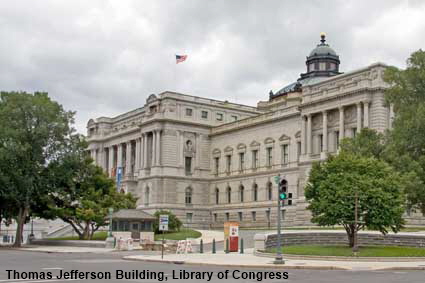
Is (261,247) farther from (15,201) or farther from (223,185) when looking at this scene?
(223,185)

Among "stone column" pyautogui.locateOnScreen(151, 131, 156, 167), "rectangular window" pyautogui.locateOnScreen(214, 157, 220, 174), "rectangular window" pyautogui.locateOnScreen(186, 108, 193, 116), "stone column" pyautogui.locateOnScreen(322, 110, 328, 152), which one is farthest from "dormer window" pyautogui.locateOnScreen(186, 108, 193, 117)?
"stone column" pyautogui.locateOnScreen(322, 110, 328, 152)

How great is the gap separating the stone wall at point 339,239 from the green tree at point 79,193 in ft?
73.5

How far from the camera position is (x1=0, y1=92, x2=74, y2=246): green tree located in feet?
219

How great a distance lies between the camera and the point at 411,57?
5291cm

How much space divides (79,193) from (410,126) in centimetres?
3685

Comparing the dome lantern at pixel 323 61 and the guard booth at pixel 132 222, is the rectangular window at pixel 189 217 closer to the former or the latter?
the dome lantern at pixel 323 61

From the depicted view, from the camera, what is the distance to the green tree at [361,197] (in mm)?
43562

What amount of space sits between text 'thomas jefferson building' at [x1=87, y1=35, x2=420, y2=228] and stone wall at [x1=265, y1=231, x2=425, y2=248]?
1080 inches

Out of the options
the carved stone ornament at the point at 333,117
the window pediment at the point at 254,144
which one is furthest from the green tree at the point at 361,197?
the window pediment at the point at 254,144

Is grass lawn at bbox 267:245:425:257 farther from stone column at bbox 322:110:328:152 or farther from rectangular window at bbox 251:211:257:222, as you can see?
rectangular window at bbox 251:211:257:222

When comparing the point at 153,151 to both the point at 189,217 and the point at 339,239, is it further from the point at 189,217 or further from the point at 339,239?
the point at 339,239

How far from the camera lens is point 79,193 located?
72.8 m

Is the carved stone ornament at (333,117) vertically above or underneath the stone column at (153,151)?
above

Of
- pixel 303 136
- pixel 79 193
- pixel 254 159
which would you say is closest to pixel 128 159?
pixel 254 159
